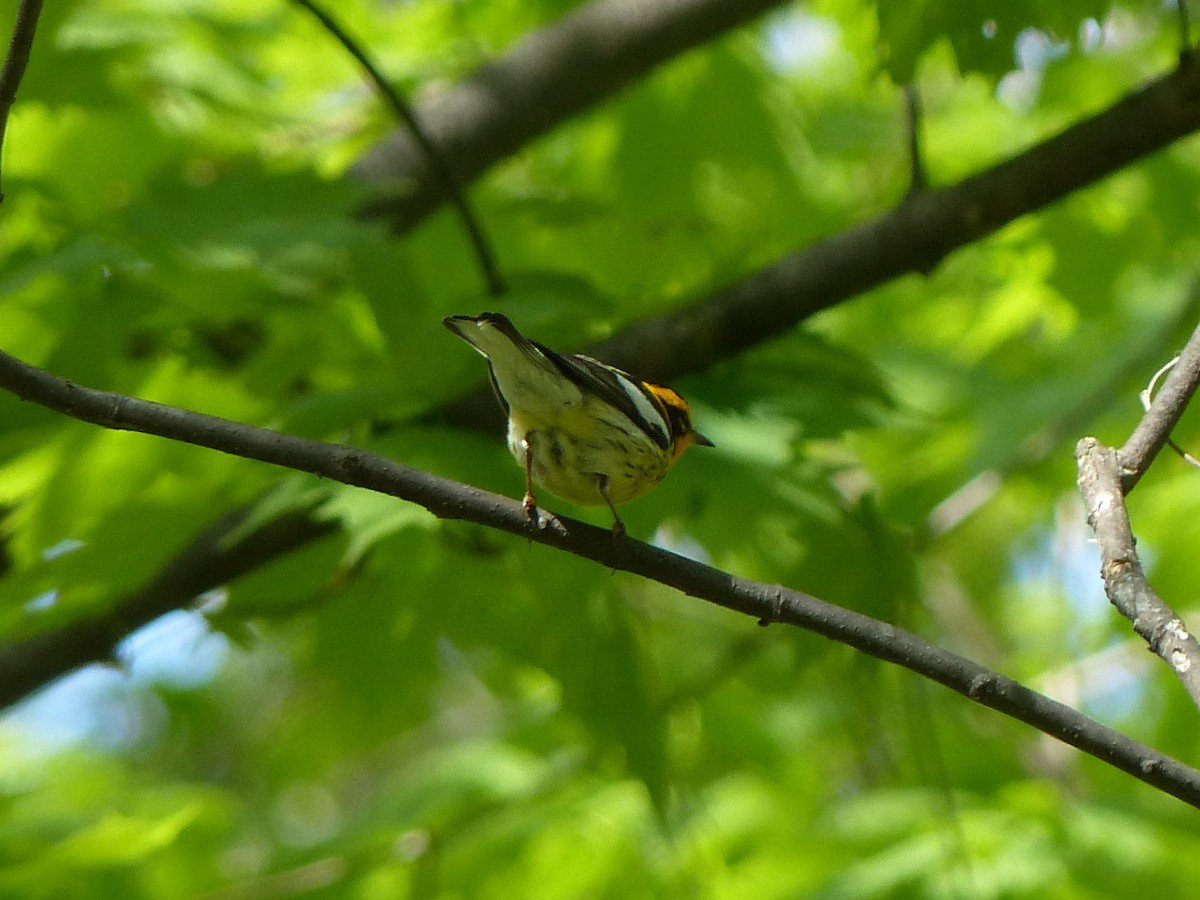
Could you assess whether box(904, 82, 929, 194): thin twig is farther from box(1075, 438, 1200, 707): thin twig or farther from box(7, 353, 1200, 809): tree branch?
box(7, 353, 1200, 809): tree branch

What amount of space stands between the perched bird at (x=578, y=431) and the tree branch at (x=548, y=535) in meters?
0.52

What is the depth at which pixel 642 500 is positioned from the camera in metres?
2.88

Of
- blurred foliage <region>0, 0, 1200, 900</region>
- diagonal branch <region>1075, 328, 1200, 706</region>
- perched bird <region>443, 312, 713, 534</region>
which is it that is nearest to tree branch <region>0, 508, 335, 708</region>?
blurred foliage <region>0, 0, 1200, 900</region>

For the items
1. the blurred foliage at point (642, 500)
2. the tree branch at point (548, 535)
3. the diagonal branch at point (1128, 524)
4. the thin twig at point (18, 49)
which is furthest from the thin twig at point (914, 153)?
the thin twig at point (18, 49)

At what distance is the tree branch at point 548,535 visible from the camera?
6.36ft

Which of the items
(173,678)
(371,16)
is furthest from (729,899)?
(173,678)

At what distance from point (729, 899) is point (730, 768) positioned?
133cm

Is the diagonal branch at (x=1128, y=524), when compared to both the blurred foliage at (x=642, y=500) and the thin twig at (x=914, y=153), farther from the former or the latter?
the thin twig at (x=914, y=153)

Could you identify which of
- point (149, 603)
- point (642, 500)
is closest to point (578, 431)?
point (642, 500)

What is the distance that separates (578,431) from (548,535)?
1.98ft

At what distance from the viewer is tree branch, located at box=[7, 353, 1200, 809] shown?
1.94m

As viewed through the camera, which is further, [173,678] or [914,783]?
[173,678]

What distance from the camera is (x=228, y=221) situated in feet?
10.4

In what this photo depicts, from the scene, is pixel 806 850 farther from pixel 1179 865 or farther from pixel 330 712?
pixel 330 712
